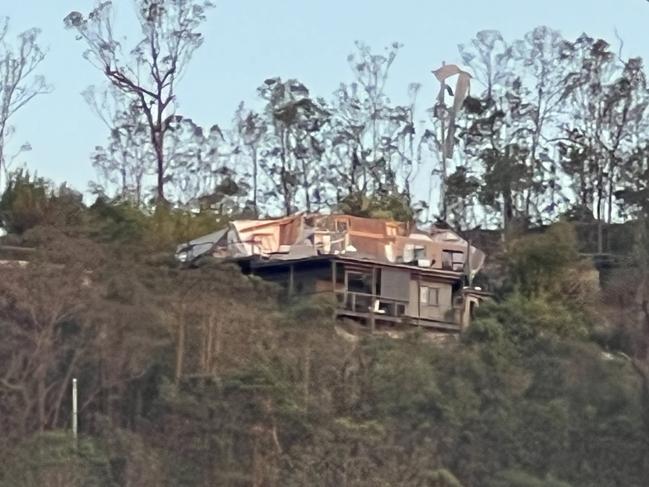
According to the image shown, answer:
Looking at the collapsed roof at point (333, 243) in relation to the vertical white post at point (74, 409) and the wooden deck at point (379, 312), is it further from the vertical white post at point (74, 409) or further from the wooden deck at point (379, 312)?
the vertical white post at point (74, 409)

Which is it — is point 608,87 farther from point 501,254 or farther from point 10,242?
point 10,242

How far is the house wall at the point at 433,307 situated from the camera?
26.1 metres

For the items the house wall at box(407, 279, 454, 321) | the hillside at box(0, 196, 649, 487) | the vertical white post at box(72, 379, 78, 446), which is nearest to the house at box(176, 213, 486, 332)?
the house wall at box(407, 279, 454, 321)

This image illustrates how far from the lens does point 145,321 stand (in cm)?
2008

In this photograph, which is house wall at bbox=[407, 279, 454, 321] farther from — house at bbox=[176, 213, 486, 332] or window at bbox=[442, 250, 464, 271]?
window at bbox=[442, 250, 464, 271]

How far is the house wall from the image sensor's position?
1029 inches

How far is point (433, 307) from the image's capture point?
26.5 meters

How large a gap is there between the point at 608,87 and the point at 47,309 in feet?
62.5

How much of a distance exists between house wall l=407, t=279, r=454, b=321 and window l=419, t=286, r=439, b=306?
6 centimetres

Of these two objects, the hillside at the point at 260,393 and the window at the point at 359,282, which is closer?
the hillside at the point at 260,393

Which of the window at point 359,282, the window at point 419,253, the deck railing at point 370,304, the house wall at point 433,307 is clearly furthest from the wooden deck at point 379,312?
the window at point 419,253

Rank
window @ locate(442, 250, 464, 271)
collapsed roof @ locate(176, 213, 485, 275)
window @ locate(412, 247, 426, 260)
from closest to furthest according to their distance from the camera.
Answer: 1. collapsed roof @ locate(176, 213, 485, 275)
2. window @ locate(412, 247, 426, 260)
3. window @ locate(442, 250, 464, 271)

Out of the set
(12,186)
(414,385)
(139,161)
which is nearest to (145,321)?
(414,385)

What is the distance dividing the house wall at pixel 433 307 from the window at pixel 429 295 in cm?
6
